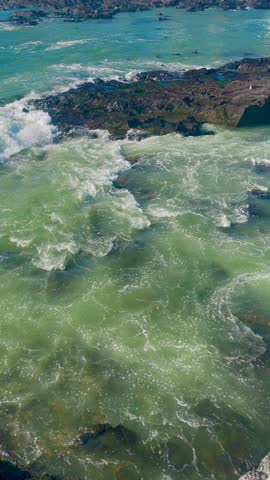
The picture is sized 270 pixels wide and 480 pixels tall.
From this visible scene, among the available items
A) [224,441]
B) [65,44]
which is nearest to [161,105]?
[65,44]

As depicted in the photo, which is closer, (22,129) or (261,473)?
(261,473)

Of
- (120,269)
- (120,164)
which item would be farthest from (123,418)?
(120,164)

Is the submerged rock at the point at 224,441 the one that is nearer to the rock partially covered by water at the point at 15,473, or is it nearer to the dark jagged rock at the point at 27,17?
the rock partially covered by water at the point at 15,473

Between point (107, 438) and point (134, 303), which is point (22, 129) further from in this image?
point (107, 438)

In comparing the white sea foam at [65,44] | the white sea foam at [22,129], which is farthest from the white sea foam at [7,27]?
the white sea foam at [22,129]

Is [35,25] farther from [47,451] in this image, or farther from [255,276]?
[47,451]

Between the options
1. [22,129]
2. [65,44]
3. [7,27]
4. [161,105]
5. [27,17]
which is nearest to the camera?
[22,129]

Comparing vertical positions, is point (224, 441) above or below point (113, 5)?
below
